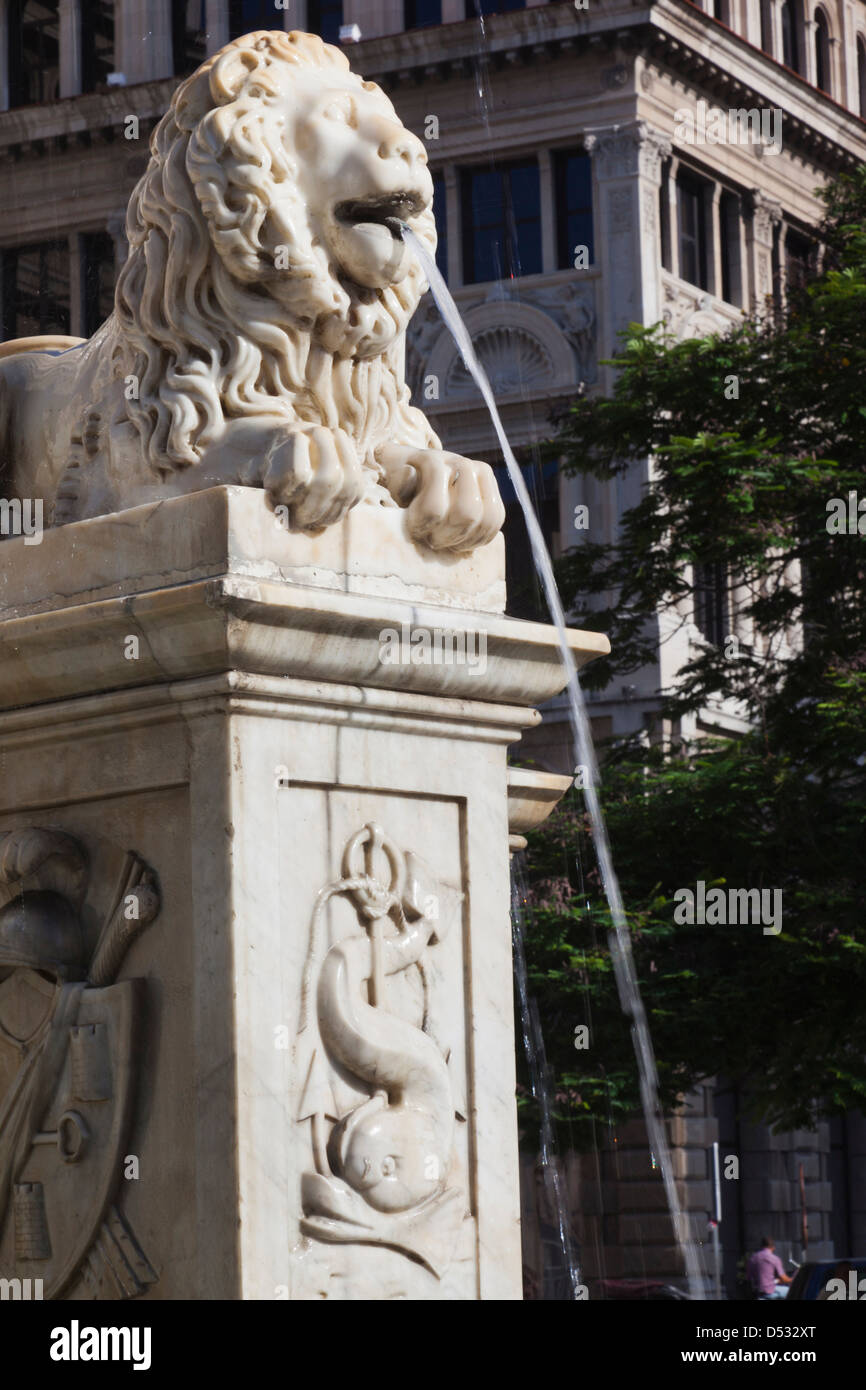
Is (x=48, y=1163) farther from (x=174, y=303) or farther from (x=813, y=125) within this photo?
(x=813, y=125)

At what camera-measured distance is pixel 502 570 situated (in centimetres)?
504

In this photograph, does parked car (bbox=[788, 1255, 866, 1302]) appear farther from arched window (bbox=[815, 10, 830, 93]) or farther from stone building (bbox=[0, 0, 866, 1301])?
arched window (bbox=[815, 10, 830, 93])

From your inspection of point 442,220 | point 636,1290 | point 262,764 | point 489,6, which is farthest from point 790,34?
point 262,764

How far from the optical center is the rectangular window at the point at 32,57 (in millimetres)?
35719

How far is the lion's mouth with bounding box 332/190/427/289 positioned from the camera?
192 inches

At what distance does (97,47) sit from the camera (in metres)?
34.7

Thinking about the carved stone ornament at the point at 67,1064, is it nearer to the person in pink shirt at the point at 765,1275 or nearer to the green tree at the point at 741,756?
the green tree at the point at 741,756

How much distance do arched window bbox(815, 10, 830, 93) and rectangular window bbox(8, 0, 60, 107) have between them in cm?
1358

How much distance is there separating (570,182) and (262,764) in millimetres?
34542

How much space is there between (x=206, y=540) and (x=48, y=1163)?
1117 mm

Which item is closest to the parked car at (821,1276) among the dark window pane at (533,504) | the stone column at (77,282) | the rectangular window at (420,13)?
the dark window pane at (533,504)

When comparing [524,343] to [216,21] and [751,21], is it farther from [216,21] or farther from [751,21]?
[751,21]

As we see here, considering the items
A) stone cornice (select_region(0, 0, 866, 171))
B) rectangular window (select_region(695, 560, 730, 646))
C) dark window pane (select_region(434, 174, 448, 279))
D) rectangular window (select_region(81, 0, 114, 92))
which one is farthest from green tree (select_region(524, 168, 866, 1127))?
dark window pane (select_region(434, 174, 448, 279))

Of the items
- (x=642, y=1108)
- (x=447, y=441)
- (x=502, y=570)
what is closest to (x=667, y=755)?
(x=642, y=1108)
